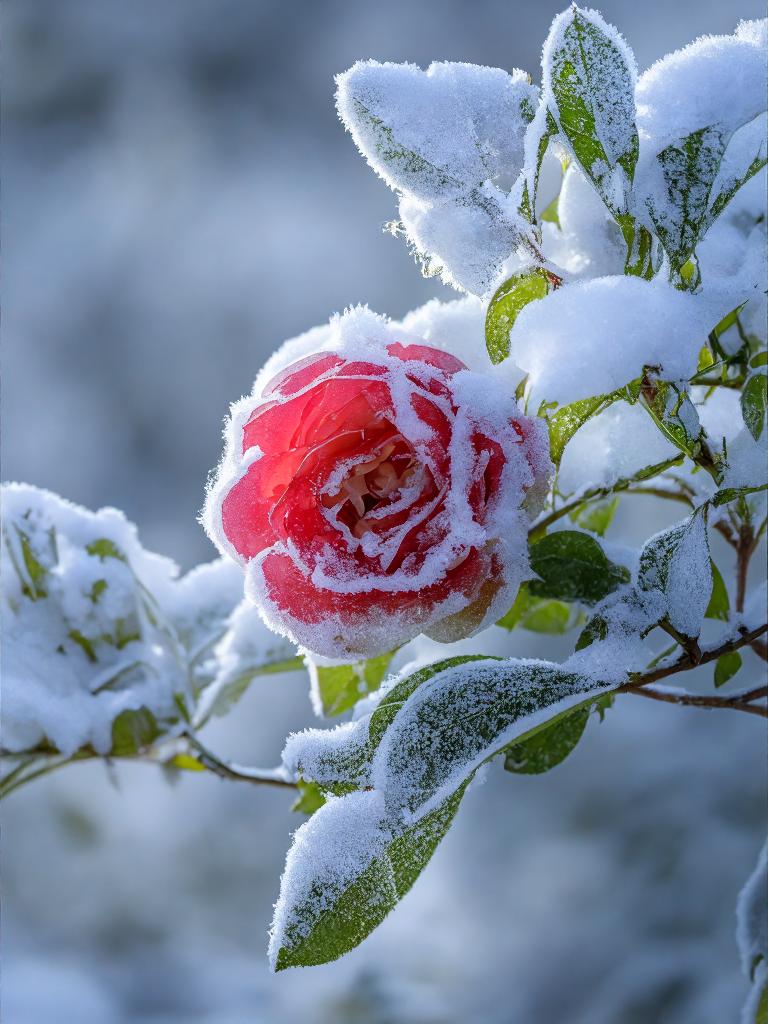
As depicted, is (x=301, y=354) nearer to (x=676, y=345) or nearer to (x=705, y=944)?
(x=676, y=345)

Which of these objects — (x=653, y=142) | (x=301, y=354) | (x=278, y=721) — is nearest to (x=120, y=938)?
(x=278, y=721)

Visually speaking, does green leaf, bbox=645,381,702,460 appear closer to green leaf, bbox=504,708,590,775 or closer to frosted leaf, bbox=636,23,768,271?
frosted leaf, bbox=636,23,768,271

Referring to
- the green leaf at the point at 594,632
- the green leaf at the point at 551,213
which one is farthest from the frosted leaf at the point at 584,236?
the green leaf at the point at 594,632

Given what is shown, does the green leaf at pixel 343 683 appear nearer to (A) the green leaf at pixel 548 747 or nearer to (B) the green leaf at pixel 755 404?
(A) the green leaf at pixel 548 747

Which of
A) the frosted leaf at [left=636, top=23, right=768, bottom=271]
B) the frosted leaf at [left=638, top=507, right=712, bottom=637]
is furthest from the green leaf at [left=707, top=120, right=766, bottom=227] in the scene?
the frosted leaf at [left=638, top=507, right=712, bottom=637]

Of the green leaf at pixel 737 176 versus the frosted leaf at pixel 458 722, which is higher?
the green leaf at pixel 737 176

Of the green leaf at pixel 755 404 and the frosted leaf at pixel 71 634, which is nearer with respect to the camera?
the green leaf at pixel 755 404

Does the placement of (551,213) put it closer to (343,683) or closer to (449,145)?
(449,145)

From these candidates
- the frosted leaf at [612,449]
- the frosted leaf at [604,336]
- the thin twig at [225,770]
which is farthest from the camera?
the thin twig at [225,770]
